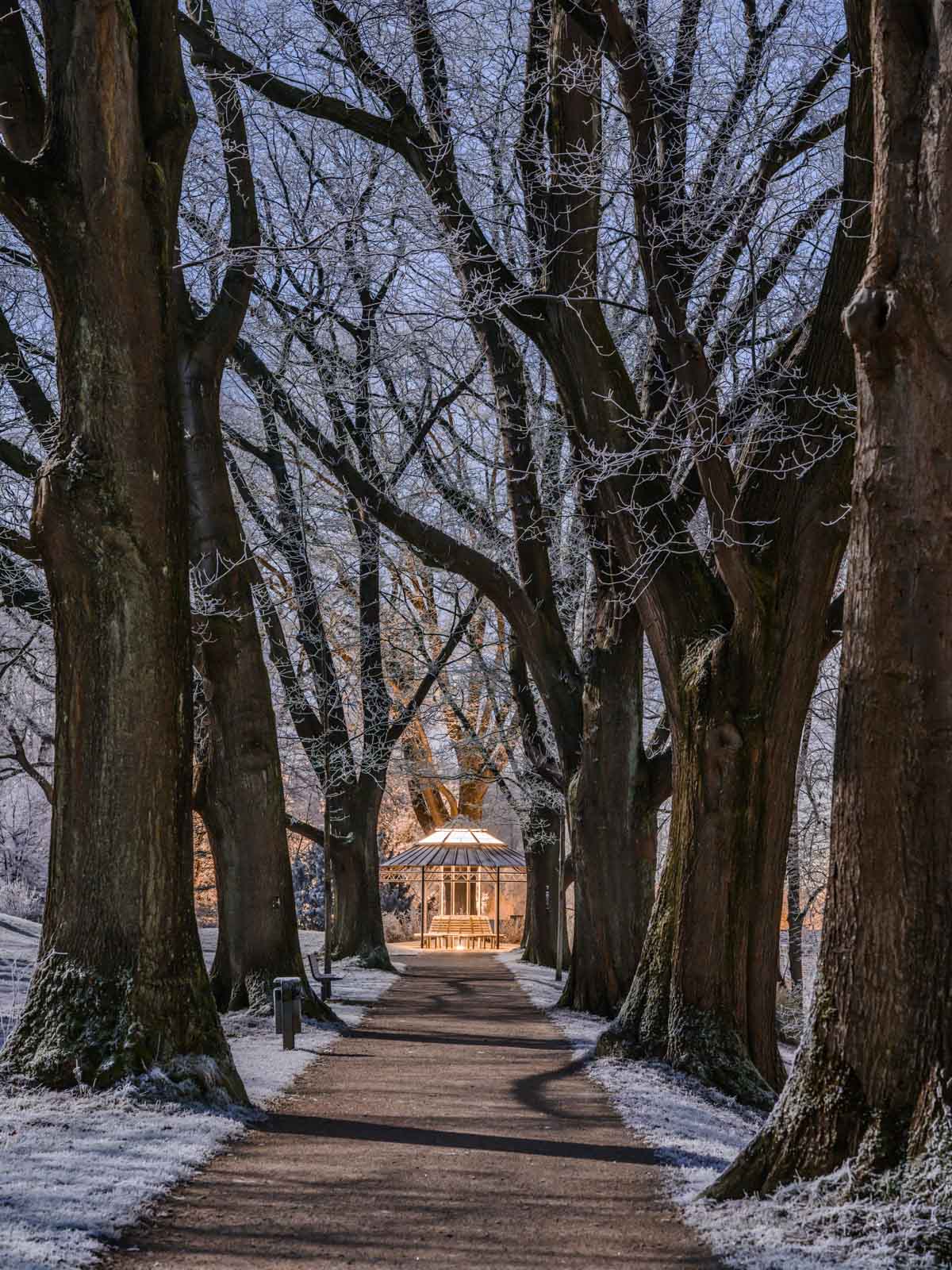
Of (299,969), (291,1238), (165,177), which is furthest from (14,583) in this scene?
(291,1238)

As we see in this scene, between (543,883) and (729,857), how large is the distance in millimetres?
17248

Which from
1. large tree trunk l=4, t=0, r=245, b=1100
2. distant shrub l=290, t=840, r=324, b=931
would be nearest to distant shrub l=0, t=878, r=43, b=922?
distant shrub l=290, t=840, r=324, b=931

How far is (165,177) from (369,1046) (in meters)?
7.87

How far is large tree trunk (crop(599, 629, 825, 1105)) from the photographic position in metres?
9.23

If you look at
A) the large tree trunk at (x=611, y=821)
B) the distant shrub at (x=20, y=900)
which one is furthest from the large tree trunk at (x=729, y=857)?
the distant shrub at (x=20, y=900)

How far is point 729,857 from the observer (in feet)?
30.8

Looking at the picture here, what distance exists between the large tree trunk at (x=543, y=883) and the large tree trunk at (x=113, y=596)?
699 inches

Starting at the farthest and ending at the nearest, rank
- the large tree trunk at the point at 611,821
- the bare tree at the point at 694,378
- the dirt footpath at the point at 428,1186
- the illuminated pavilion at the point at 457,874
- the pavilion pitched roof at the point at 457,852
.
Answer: the illuminated pavilion at the point at 457,874
the pavilion pitched roof at the point at 457,852
the large tree trunk at the point at 611,821
the bare tree at the point at 694,378
the dirt footpath at the point at 428,1186

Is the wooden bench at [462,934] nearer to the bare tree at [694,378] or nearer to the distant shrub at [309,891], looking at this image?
the distant shrub at [309,891]

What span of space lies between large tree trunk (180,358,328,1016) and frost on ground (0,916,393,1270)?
12.7 feet

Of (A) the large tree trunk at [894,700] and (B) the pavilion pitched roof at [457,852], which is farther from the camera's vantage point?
(B) the pavilion pitched roof at [457,852]

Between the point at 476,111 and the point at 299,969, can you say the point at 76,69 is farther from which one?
the point at 299,969

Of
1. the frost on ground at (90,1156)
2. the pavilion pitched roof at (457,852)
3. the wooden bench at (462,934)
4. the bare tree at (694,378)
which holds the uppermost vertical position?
the bare tree at (694,378)

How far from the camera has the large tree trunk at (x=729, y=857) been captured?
9.23 metres
